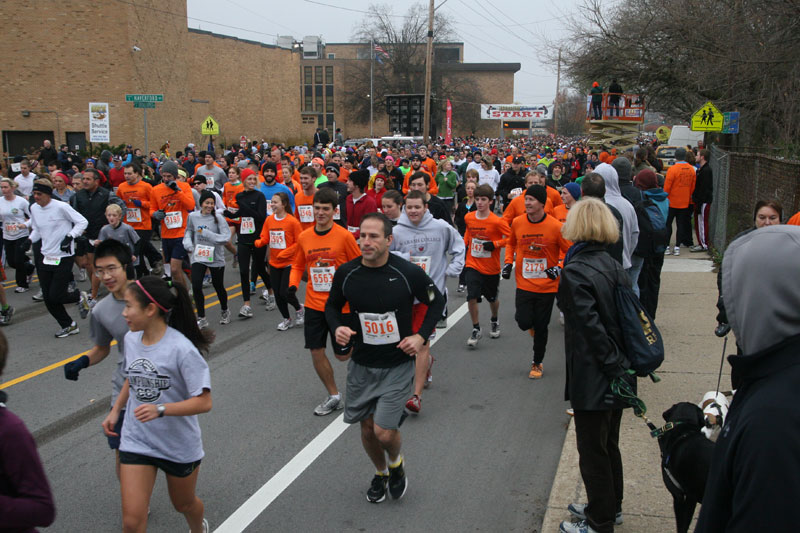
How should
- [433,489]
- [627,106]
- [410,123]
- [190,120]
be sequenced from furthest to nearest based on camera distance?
[190,120] → [410,123] → [627,106] → [433,489]

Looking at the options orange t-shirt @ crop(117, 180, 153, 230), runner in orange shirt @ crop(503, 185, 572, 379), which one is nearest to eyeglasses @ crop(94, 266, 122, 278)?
runner in orange shirt @ crop(503, 185, 572, 379)

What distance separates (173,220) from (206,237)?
133cm

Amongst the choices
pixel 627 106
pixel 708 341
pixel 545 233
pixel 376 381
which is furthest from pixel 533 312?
pixel 627 106

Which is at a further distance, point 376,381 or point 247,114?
point 247,114

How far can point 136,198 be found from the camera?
11.5m

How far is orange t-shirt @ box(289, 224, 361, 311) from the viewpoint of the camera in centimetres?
645

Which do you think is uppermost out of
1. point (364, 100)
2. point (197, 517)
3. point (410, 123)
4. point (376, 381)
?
point (364, 100)

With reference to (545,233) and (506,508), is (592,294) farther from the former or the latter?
(545,233)

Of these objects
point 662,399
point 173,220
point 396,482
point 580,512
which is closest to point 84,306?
point 173,220

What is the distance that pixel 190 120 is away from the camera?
1726 inches

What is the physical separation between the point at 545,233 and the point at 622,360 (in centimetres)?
351

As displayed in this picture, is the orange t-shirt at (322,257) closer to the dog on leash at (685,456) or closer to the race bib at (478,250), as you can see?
the race bib at (478,250)

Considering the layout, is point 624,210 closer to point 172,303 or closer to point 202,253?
point 172,303

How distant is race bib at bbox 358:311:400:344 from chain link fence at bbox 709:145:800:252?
7103 millimetres
